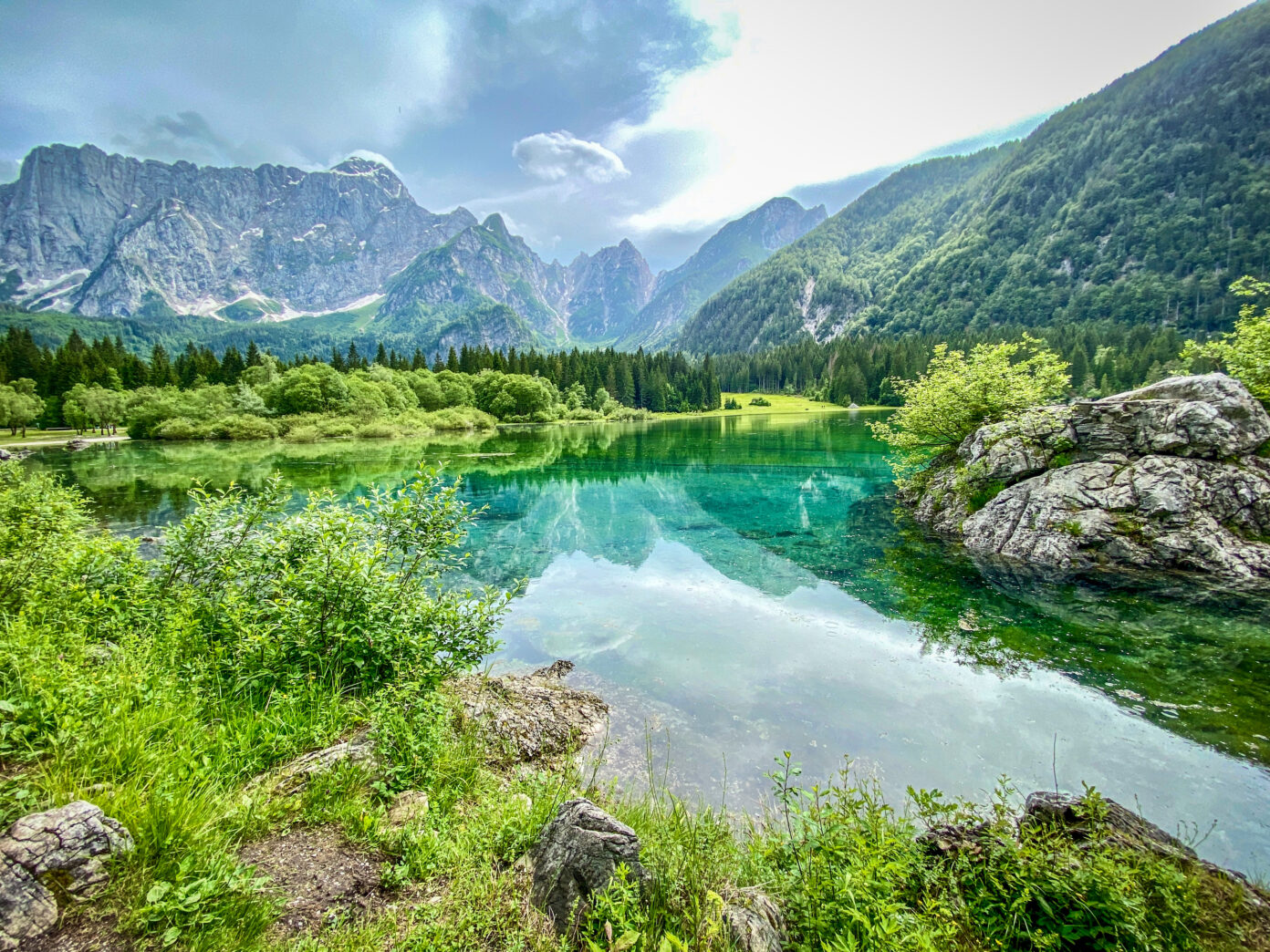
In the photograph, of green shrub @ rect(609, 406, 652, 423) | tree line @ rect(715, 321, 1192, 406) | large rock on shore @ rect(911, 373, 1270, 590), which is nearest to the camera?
large rock on shore @ rect(911, 373, 1270, 590)

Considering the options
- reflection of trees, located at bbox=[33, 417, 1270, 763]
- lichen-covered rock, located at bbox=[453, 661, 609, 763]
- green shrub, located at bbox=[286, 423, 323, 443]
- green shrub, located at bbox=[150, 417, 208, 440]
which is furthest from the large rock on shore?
green shrub, located at bbox=[150, 417, 208, 440]

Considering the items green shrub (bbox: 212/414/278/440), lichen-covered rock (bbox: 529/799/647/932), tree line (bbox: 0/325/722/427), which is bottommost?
lichen-covered rock (bbox: 529/799/647/932)

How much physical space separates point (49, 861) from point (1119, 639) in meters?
18.0

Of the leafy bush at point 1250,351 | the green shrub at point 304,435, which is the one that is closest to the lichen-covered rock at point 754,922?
the leafy bush at point 1250,351

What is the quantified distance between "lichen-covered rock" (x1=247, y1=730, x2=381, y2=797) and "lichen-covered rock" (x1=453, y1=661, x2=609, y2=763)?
2087 mm

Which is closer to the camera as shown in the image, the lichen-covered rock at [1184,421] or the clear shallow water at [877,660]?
the clear shallow water at [877,660]

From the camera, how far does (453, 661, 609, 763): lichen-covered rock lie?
8297 millimetres

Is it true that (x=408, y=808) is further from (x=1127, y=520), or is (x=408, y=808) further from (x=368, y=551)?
(x=1127, y=520)

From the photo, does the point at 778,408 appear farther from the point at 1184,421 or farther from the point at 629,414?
the point at 1184,421

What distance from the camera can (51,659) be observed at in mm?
5645

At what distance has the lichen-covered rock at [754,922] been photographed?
4.14m

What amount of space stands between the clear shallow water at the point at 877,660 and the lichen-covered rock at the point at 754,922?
312 centimetres

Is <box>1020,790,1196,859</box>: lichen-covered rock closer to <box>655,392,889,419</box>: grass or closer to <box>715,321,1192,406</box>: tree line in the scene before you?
<box>715,321,1192,406</box>: tree line

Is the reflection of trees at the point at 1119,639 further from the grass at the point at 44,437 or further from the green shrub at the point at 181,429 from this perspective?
the grass at the point at 44,437
